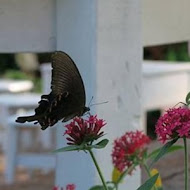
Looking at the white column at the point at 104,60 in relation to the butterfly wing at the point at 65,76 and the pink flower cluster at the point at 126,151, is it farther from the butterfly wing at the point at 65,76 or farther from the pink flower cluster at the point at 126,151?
the butterfly wing at the point at 65,76

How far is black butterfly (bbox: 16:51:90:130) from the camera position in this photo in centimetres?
164

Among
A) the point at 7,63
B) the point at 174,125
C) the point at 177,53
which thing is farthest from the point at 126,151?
the point at 7,63

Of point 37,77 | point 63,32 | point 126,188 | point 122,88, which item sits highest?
point 63,32

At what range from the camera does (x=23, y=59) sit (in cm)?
1227

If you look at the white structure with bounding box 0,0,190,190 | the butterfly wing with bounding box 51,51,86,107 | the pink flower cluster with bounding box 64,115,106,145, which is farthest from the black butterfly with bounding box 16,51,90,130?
the white structure with bounding box 0,0,190,190

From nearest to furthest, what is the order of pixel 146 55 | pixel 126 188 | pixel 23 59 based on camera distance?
pixel 126 188 → pixel 146 55 → pixel 23 59

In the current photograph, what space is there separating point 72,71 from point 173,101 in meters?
4.99

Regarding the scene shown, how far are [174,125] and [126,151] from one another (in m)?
0.45

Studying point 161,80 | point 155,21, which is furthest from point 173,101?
point 155,21

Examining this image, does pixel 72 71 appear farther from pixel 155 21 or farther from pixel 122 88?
pixel 155 21

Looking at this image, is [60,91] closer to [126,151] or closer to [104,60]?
[126,151]

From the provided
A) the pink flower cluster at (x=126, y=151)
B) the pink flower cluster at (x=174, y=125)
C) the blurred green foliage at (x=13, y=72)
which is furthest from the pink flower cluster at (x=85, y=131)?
the blurred green foliage at (x=13, y=72)

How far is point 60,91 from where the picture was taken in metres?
1.64

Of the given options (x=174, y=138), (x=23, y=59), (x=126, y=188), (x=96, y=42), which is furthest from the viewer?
(x=23, y=59)
